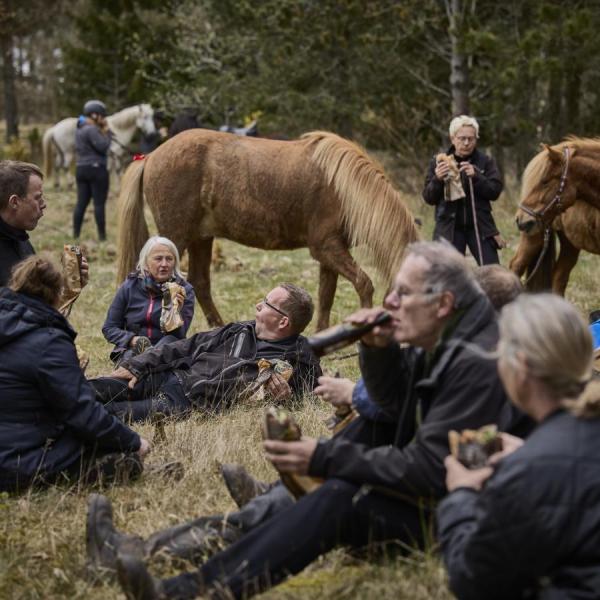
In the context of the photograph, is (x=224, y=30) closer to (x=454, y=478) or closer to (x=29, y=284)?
(x=29, y=284)

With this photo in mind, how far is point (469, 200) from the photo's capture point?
7762mm

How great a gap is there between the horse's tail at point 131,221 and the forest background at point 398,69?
22.3ft

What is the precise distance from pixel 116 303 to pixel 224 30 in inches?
629

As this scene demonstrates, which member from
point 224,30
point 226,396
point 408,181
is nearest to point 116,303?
point 226,396

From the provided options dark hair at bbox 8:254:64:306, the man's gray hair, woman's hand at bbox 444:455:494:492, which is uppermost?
the man's gray hair

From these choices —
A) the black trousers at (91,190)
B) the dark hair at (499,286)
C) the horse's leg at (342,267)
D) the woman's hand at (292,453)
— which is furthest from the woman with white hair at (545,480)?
the black trousers at (91,190)

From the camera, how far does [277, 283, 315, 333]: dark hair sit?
550cm

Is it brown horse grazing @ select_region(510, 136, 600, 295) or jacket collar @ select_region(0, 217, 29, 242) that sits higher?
jacket collar @ select_region(0, 217, 29, 242)

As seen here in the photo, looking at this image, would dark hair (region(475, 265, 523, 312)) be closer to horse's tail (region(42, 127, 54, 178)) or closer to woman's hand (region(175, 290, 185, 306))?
woman's hand (region(175, 290, 185, 306))

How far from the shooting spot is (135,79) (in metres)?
26.3

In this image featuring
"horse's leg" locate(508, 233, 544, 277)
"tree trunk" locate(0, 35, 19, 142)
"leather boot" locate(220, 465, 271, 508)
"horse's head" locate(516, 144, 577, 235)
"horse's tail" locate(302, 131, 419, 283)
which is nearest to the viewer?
"leather boot" locate(220, 465, 271, 508)

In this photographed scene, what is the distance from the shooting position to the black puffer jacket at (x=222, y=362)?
554 centimetres

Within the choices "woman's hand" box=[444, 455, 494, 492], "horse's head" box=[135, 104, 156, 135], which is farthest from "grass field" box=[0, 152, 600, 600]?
"horse's head" box=[135, 104, 156, 135]

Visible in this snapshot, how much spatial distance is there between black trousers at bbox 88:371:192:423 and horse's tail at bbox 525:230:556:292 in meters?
4.44
